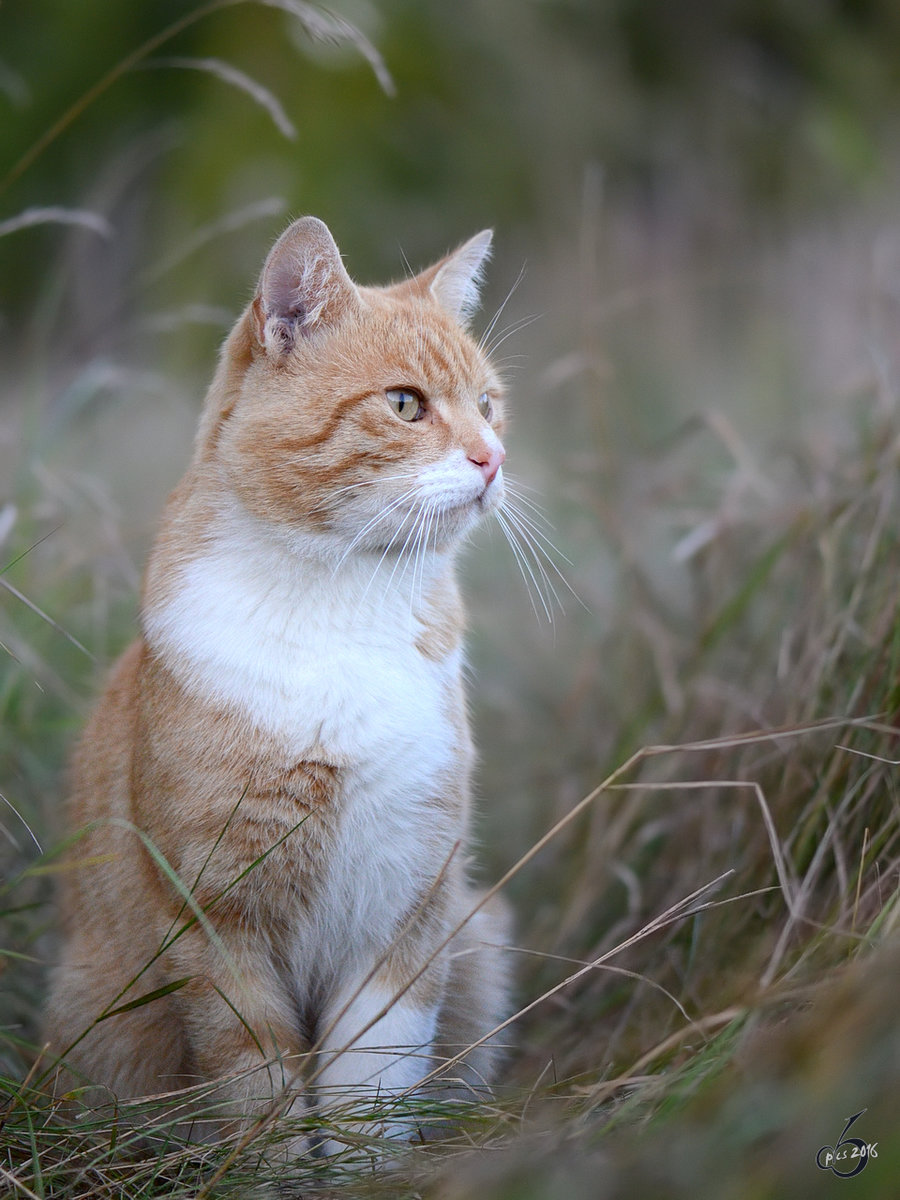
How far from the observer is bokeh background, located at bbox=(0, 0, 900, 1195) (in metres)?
2.93

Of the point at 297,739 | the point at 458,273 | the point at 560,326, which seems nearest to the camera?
the point at 297,739

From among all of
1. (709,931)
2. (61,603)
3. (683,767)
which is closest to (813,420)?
(683,767)

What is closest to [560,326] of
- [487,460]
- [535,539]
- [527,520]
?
[535,539]

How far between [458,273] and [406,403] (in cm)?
56

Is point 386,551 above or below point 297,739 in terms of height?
above

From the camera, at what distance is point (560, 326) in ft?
19.2

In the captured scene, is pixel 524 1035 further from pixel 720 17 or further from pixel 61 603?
pixel 720 17

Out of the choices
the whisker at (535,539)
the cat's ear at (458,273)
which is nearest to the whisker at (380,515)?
the whisker at (535,539)

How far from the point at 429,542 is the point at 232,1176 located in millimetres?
1150

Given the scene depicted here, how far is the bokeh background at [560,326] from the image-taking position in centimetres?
293

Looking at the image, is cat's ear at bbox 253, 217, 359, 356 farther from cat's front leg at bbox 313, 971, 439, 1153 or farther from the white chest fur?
cat's front leg at bbox 313, 971, 439, 1153
